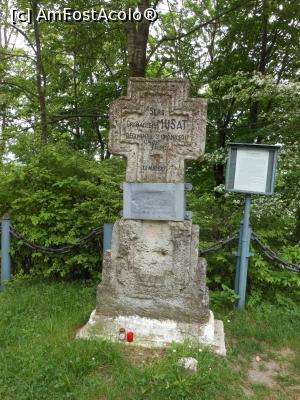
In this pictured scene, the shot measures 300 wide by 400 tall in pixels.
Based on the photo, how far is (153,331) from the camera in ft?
11.7

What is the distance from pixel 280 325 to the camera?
165 inches

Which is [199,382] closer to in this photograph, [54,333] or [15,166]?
[54,333]

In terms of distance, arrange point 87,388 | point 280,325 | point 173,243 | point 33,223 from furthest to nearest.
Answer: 1. point 33,223
2. point 280,325
3. point 173,243
4. point 87,388

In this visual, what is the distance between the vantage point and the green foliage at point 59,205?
5.22m

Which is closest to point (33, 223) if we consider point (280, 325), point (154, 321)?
point (154, 321)

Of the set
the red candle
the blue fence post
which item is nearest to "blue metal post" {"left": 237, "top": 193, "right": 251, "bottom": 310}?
the red candle

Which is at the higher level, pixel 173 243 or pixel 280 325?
pixel 173 243

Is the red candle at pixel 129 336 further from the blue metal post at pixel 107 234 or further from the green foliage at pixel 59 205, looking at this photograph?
the green foliage at pixel 59 205

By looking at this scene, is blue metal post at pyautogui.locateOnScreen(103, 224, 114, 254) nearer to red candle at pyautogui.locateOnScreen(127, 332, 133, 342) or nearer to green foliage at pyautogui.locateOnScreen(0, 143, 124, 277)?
green foliage at pyautogui.locateOnScreen(0, 143, 124, 277)

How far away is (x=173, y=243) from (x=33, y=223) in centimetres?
245

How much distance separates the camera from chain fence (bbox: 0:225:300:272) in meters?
4.61

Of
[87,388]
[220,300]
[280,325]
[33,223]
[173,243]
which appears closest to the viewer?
[87,388]

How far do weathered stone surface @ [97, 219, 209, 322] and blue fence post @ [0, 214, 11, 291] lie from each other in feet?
7.29

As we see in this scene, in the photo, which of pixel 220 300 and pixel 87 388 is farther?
pixel 220 300
